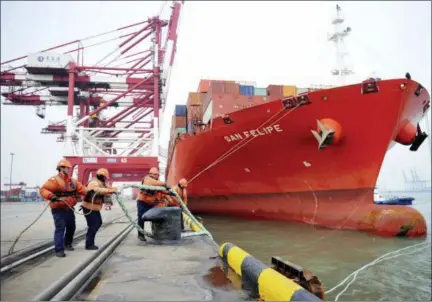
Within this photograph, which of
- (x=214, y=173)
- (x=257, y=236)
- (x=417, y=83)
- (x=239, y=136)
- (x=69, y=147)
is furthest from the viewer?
(x=69, y=147)

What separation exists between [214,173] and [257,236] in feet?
16.3

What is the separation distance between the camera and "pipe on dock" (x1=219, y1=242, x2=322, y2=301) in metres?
2.59

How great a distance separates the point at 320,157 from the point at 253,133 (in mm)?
2618

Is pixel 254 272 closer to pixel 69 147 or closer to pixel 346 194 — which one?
pixel 346 194

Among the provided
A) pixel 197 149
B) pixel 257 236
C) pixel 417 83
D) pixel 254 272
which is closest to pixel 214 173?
pixel 197 149

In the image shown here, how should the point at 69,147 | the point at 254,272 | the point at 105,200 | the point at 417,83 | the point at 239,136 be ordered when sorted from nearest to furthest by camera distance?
the point at 254,272 < the point at 105,200 < the point at 417,83 < the point at 239,136 < the point at 69,147

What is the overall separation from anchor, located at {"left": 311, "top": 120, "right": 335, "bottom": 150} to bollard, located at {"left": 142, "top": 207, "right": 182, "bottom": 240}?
5.88 m

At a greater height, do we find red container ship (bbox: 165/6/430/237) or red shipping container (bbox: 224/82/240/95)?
red shipping container (bbox: 224/82/240/95)

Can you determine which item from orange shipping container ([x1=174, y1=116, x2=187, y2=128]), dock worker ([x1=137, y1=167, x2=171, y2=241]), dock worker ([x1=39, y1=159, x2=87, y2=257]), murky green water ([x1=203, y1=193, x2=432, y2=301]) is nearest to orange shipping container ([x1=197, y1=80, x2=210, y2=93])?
orange shipping container ([x1=174, y1=116, x2=187, y2=128])

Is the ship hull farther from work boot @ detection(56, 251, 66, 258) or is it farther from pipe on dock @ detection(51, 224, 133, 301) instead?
work boot @ detection(56, 251, 66, 258)

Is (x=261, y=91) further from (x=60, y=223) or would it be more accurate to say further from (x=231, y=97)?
(x=60, y=223)

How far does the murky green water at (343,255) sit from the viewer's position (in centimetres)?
513

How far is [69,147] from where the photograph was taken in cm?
2009

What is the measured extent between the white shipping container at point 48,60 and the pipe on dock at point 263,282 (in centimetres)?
2014
